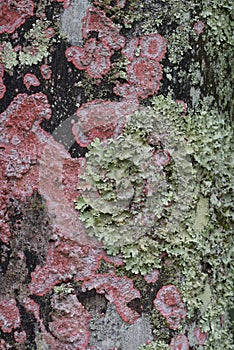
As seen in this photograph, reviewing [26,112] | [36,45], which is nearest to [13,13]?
[36,45]

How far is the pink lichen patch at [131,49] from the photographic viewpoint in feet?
3.16

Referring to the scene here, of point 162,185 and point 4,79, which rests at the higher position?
point 4,79

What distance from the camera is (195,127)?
3.33 ft

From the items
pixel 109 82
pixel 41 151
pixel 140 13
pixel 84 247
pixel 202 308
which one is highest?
pixel 140 13

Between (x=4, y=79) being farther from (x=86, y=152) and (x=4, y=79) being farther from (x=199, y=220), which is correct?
(x=199, y=220)

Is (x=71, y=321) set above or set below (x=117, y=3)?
below

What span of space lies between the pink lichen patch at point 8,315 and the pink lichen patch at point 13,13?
1.68ft

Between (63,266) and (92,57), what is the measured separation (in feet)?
1.29

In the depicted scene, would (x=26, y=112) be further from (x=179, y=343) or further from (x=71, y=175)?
(x=179, y=343)

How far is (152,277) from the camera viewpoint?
977 mm

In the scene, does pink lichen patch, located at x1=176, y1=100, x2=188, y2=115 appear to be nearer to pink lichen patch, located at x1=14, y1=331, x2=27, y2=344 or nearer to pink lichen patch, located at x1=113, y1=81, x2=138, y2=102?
pink lichen patch, located at x1=113, y1=81, x2=138, y2=102

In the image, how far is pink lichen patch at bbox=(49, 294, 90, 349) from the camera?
3.09 ft

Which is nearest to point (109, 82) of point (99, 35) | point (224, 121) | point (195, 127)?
point (99, 35)

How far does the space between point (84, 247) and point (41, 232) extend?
0.08 meters
